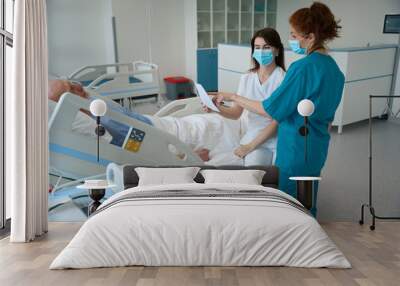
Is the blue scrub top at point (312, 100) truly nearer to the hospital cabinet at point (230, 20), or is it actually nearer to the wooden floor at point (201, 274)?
the hospital cabinet at point (230, 20)

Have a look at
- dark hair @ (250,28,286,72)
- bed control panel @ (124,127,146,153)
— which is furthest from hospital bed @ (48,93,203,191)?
dark hair @ (250,28,286,72)

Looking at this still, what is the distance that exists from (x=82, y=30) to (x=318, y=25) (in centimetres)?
198

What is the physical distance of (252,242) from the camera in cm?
319

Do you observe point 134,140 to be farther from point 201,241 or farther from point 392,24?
point 392,24

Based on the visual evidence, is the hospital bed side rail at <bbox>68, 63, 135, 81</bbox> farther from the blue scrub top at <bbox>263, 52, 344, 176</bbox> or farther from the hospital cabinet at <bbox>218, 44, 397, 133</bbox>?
the blue scrub top at <bbox>263, 52, 344, 176</bbox>

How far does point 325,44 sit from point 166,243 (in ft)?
6.93

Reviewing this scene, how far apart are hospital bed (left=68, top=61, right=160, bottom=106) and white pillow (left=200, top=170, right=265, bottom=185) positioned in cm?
89

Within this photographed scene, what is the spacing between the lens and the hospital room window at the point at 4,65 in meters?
4.01

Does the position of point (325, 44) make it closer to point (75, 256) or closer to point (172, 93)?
point (172, 93)

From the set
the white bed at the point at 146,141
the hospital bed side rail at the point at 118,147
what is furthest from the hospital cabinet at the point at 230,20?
the hospital bed side rail at the point at 118,147

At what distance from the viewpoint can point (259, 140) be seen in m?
4.27

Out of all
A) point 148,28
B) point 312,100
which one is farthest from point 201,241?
point 148,28

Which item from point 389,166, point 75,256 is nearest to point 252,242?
point 75,256

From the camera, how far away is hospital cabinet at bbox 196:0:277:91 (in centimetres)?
416
